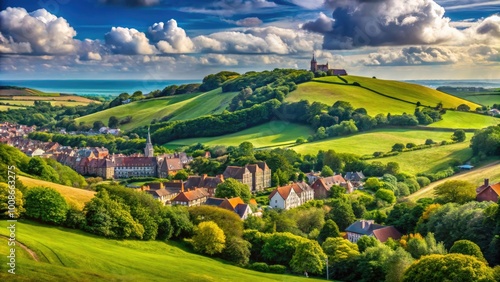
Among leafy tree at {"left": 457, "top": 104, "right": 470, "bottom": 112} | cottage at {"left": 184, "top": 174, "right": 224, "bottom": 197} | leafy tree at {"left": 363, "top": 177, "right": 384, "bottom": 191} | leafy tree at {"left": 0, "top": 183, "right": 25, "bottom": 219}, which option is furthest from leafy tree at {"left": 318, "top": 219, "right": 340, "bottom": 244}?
leafy tree at {"left": 457, "top": 104, "right": 470, "bottom": 112}

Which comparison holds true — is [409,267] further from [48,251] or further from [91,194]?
[91,194]

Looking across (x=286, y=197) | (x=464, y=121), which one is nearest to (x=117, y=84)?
(x=286, y=197)

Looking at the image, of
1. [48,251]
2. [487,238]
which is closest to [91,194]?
[48,251]

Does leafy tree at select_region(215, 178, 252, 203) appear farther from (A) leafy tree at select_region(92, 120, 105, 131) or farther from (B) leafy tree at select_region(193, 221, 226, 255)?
(A) leafy tree at select_region(92, 120, 105, 131)

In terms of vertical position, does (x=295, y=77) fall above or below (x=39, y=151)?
above

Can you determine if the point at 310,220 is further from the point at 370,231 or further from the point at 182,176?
the point at 182,176

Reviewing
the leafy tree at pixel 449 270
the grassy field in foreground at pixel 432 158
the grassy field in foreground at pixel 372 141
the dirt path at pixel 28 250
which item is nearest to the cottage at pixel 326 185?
the grassy field in foreground at pixel 432 158

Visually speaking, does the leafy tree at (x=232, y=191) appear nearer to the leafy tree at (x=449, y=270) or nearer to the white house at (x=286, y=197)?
the white house at (x=286, y=197)
